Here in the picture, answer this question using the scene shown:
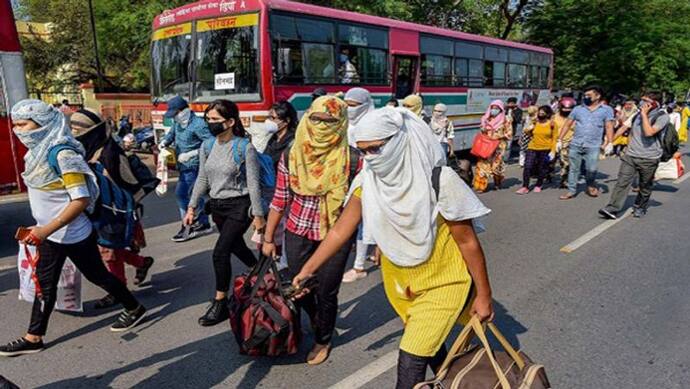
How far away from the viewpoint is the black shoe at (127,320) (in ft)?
Answer: 12.1

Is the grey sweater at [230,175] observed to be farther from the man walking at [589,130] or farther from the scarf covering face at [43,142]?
the man walking at [589,130]

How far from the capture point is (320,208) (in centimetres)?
309

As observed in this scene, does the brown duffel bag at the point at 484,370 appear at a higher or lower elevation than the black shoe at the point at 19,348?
higher

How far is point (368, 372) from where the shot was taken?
3.12 m

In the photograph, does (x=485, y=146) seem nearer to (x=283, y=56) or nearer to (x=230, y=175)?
(x=283, y=56)

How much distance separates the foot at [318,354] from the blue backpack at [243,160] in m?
1.25

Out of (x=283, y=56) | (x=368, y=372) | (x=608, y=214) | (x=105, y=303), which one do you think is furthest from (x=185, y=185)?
(x=608, y=214)

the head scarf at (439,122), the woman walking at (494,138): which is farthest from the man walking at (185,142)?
the woman walking at (494,138)

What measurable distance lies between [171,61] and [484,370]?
8.64 metres

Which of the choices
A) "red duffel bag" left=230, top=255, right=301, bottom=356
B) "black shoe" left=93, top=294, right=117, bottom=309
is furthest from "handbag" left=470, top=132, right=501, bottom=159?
"black shoe" left=93, top=294, right=117, bottom=309

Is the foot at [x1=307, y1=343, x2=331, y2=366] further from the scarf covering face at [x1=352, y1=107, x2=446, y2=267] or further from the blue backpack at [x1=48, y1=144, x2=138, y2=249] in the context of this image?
the blue backpack at [x1=48, y1=144, x2=138, y2=249]

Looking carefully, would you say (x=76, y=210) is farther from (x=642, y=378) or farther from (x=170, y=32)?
(x=170, y=32)

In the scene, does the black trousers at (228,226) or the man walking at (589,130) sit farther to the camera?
the man walking at (589,130)

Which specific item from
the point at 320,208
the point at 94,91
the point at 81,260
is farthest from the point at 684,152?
the point at 94,91
